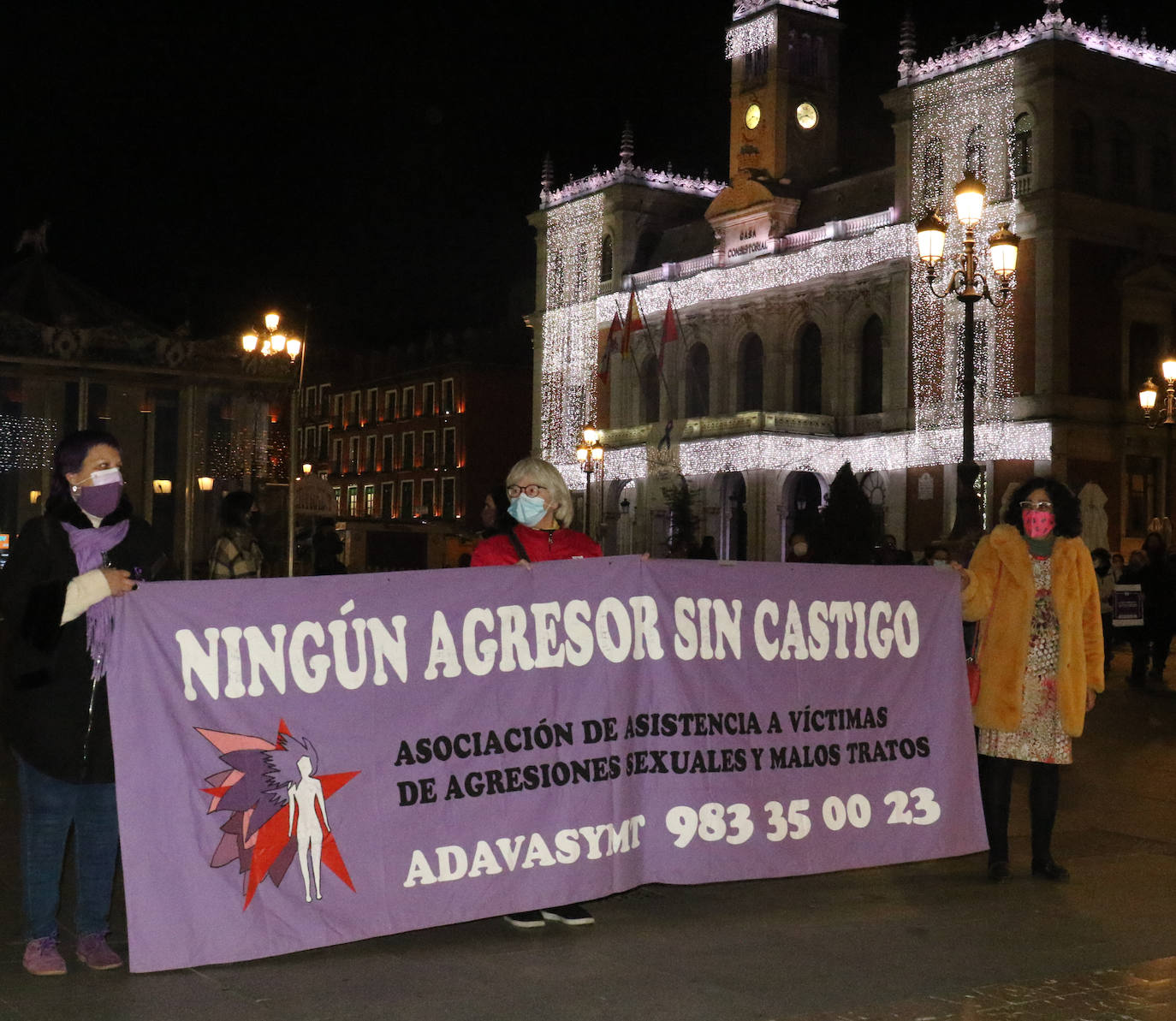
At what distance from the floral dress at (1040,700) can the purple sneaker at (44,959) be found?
3.85m

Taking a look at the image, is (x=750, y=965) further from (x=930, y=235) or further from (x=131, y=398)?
(x=930, y=235)

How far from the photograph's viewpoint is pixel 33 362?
14852mm

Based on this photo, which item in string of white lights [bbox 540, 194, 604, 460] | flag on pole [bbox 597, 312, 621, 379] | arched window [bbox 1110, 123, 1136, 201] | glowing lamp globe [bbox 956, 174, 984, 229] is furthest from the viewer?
string of white lights [bbox 540, 194, 604, 460]

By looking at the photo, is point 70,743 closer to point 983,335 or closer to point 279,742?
point 279,742

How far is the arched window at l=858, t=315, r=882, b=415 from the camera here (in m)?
46.9

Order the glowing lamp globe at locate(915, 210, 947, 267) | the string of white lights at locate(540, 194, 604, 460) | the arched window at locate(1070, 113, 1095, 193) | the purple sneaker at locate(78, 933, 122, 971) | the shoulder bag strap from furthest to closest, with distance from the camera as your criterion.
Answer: the string of white lights at locate(540, 194, 604, 460) < the arched window at locate(1070, 113, 1095, 193) < the glowing lamp globe at locate(915, 210, 947, 267) < the shoulder bag strap < the purple sneaker at locate(78, 933, 122, 971)

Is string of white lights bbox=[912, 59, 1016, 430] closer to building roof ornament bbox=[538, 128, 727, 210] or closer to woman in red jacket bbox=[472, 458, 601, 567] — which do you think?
building roof ornament bbox=[538, 128, 727, 210]

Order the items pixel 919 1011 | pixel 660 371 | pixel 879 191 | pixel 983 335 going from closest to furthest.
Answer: pixel 919 1011 < pixel 983 335 < pixel 879 191 < pixel 660 371

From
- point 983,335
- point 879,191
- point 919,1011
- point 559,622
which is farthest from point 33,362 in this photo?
point 879,191

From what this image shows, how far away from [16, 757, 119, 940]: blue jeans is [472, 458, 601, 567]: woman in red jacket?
1.61 m

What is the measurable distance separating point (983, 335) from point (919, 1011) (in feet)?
125

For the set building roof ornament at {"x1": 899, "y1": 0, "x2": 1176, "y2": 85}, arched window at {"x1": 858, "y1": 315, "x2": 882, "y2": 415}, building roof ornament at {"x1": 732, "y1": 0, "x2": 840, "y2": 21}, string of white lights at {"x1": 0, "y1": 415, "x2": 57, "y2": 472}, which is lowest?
string of white lights at {"x1": 0, "y1": 415, "x2": 57, "y2": 472}

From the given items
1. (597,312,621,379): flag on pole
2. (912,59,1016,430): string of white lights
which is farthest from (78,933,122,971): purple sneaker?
(597,312,621,379): flag on pole

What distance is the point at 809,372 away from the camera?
5025cm
